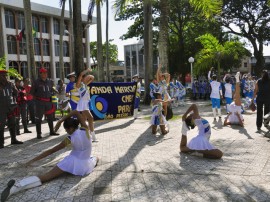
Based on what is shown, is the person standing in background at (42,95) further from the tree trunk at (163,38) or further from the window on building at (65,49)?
the window on building at (65,49)

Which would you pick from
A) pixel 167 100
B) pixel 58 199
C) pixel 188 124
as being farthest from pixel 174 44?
pixel 58 199

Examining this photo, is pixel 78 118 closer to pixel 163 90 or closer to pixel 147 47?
pixel 163 90

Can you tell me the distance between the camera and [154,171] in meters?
5.93

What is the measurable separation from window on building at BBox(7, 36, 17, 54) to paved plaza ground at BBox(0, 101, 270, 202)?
1399 inches

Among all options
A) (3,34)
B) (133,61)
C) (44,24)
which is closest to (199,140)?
(3,34)

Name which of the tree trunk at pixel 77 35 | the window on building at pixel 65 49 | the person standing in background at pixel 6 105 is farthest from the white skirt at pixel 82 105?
the window on building at pixel 65 49

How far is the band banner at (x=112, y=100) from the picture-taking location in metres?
13.0

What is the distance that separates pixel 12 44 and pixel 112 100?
3271 cm

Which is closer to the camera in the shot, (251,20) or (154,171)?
(154,171)

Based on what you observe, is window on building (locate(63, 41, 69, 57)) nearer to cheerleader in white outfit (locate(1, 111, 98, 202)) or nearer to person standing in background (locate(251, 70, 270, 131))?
person standing in background (locate(251, 70, 270, 131))

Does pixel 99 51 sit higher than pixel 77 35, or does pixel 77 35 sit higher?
pixel 99 51

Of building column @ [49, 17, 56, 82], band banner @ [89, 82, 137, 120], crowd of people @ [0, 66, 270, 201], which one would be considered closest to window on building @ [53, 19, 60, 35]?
building column @ [49, 17, 56, 82]

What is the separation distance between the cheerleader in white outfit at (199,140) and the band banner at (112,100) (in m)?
6.36

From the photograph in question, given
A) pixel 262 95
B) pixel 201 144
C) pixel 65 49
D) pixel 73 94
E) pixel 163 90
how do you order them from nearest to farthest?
pixel 201 144
pixel 73 94
pixel 262 95
pixel 163 90
pixel 65 49
